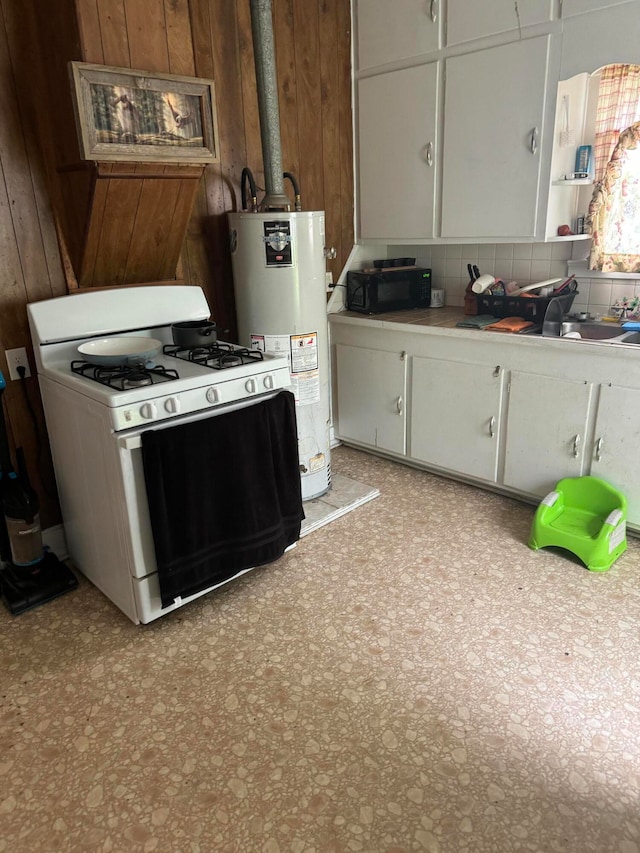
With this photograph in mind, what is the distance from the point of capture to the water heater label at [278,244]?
274cm

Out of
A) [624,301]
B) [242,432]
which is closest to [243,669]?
[242,432]

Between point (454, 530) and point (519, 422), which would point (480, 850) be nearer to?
point (454, 530)

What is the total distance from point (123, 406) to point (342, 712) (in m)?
1.20

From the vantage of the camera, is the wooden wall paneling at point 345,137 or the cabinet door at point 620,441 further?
the wooden wall paneling at point 345,137

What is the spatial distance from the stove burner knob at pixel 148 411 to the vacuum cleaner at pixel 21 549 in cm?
68

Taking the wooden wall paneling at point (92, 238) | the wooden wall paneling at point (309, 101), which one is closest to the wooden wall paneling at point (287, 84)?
the wooden wall paneling at point (309, 101)

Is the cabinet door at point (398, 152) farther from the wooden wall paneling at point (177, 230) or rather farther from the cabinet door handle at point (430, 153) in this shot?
the wooden wall paneling at point (177, 230)

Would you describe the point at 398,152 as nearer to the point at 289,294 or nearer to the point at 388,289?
the point at 388,289

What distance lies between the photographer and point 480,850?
1.45 m

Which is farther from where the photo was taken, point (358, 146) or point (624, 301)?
point (358, 146)

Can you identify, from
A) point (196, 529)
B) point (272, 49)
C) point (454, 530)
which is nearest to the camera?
point (196, 529)

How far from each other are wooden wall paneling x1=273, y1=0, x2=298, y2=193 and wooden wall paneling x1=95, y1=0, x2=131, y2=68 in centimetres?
105

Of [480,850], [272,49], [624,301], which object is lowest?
[480,850]

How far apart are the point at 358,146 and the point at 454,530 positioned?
2.31 meters
